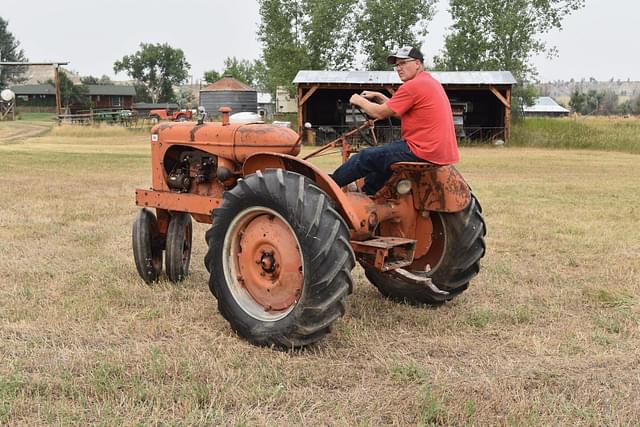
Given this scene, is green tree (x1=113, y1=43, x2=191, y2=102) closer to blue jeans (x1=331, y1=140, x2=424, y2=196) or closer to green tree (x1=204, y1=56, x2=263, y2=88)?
green tree (x1=204, y1=56, x2=263, y2=88)

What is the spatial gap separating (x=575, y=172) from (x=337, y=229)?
47.6ft

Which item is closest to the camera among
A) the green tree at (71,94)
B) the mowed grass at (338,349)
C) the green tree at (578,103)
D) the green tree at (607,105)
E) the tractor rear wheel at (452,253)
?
the mowed grass at (338,349)

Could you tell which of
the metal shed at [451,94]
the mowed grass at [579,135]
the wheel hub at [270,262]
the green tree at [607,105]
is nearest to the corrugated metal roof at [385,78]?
the metal shed at [451,94]

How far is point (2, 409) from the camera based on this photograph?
9.78 feet

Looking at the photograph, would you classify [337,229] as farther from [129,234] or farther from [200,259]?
[129,234]

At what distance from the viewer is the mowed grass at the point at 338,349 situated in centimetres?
306

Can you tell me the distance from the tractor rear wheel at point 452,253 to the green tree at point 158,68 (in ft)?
272

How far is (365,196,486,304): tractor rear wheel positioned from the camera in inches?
177

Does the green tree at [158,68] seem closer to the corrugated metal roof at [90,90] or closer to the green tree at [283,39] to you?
the corrugated metal roof at [90,90]

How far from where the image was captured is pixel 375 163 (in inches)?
164

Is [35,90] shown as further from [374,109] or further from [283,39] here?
[374,109]

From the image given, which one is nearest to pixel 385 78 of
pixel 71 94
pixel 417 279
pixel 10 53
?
pixel 417 279

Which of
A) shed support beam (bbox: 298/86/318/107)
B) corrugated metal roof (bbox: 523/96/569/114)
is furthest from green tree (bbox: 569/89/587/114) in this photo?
shed support beam (bbox: 298/86/318/107)

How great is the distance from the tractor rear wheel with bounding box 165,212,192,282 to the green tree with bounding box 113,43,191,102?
268ft
